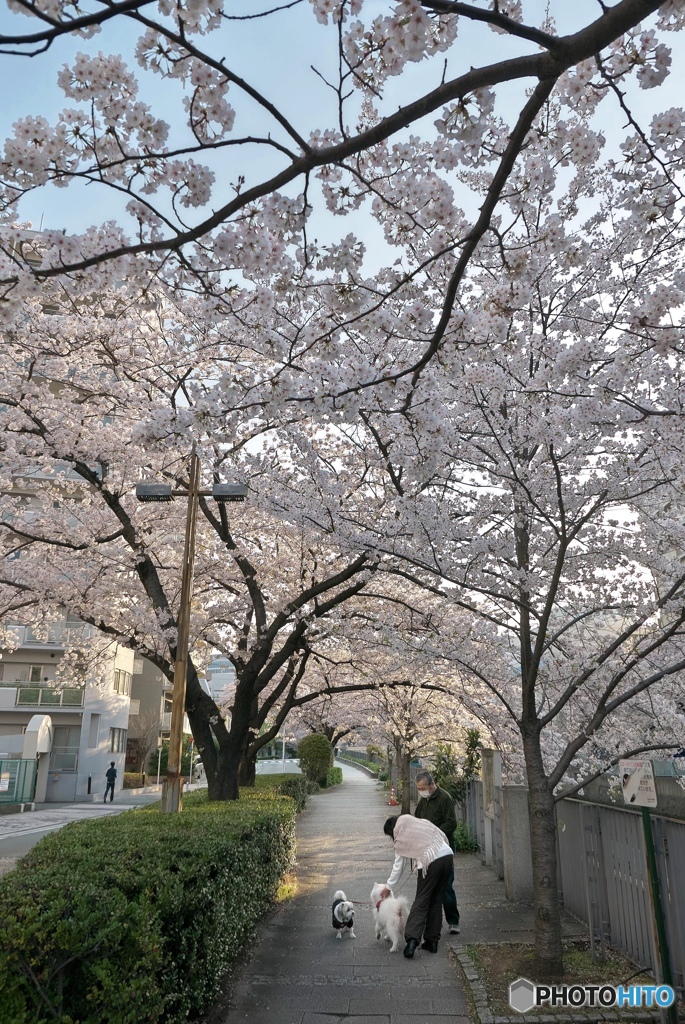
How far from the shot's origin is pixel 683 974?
16.8 feet

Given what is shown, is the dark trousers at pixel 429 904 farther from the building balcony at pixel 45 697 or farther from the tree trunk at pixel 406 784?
the building balcony at pixel 45 697

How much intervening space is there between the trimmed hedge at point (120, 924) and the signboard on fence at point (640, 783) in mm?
2999

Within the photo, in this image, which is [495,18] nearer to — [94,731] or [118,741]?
[94,731]

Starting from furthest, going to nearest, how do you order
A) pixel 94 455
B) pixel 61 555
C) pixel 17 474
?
pixel 61 555
pixel 17 474
pixel 94 455

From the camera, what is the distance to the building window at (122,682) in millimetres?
35656

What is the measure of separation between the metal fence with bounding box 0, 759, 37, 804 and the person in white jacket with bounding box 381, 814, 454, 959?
64.4ft

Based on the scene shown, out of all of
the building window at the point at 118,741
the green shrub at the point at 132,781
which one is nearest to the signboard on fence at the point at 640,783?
the building window at the point at 118,741

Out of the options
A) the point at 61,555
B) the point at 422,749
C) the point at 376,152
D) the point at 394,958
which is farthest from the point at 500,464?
the point at 422,749

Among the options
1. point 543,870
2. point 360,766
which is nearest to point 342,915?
point 543,870

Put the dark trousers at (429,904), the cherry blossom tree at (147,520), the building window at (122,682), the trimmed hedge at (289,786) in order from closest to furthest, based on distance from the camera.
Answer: the dark trousers at (429,904), the cherry blossom tree at (147,520), the trimmed hedge at (289,786), the building window at (122,682)

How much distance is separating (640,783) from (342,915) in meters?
3.75

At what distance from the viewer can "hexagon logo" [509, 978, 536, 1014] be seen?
5258mm

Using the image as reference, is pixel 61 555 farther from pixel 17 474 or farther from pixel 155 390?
pixel 155 390

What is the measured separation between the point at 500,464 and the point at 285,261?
3538 mm
